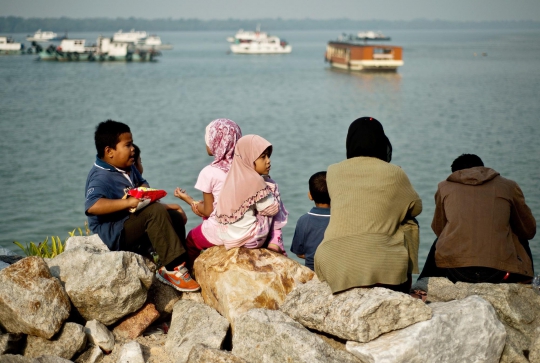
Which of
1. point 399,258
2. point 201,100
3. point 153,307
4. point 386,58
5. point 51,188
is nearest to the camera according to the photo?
point 399,258

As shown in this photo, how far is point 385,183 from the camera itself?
354 cm

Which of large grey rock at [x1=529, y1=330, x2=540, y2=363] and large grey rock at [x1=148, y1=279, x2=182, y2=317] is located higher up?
large grey rock at [x1=529, y1=330, x2=540, y2=363]

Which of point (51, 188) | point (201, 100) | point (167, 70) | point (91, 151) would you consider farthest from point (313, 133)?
point (167, 70)

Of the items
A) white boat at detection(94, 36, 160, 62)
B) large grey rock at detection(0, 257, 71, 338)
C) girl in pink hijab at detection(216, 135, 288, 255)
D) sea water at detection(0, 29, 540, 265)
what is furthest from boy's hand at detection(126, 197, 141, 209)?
white boat at detection(94, 36, 160, 62)

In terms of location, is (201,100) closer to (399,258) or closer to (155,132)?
(155,132)

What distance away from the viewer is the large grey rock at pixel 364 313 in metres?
3.35

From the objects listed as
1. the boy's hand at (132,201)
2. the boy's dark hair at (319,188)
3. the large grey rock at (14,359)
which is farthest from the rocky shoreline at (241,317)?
the boy's dark hair at (319,188)

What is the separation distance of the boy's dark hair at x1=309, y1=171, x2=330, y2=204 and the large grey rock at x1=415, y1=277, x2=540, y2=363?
93cm

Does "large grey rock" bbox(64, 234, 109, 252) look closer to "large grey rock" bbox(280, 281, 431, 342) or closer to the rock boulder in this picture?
the rock boulder

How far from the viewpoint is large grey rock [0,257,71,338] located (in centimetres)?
355

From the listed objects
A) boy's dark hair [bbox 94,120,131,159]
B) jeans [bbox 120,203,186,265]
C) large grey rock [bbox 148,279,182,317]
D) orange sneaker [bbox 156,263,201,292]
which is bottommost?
large grey rock [bbox 148,279,182,317]

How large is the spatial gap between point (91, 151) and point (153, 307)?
725 inches

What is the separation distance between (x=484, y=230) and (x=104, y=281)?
7.76 feet

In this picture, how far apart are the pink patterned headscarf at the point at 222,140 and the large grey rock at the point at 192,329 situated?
37.7 inches
